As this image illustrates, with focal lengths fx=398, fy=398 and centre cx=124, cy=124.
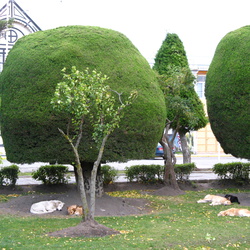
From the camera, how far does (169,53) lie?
57.8 ft

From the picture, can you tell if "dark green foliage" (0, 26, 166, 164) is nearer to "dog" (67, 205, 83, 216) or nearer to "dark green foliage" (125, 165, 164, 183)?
"dog" (67, 205, 83, 216)

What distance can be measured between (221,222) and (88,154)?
3835 millimetres

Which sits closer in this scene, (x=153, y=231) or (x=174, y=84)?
(x=153, y=231)

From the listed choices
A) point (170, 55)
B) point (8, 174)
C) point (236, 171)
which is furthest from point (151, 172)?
point (8, 174)

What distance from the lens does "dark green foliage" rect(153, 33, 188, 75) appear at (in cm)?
1742

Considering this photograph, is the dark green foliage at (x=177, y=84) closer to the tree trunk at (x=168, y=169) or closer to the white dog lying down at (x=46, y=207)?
the tree trunk at (x=168, y=169)

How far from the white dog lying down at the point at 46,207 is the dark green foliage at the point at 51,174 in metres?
4.11

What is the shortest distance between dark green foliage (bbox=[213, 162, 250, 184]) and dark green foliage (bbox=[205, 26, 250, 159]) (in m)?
3.79

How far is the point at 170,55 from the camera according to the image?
17516 mm

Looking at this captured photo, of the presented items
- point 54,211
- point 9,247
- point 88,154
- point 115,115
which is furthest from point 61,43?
point 9,247

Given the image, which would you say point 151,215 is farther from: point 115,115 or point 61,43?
point 61,43

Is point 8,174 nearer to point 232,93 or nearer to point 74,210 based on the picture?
point 74,210

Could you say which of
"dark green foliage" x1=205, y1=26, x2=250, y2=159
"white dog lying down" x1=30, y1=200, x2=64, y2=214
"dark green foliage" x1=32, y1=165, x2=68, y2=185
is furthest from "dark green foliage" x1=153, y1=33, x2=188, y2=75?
"white dog lying down" x1=30, y1=200, x2=64, y2=214

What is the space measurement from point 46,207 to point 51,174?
172 inches
